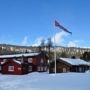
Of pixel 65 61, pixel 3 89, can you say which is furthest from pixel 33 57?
pixel 3 89

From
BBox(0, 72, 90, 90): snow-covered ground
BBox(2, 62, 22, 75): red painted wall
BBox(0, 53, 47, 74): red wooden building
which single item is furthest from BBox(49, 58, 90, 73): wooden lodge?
BBox(0, 72, 90, 90): snow-covered ground

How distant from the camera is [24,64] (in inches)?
2864

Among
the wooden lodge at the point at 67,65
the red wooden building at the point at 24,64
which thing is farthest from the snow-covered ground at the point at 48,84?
the wooden lodge at the point at 67,65

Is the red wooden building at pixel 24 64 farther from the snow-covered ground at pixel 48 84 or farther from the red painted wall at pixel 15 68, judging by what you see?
the snow-covered ground at pixel 48 84

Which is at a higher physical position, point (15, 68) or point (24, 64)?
point (24, 64)

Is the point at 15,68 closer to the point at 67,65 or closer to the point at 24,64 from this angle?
the point at 24,64

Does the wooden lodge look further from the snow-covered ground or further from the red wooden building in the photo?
the snow-covered ground

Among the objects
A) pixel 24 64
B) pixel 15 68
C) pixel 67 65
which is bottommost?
pixel 15 68

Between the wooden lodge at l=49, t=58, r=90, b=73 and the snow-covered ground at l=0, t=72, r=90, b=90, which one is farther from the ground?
the snow-covered ground at l=0, t=72, r=90, b=90

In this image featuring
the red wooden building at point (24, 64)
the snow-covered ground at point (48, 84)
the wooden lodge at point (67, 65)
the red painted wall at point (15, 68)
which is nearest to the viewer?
the snow-covered ground at point (48, 84)

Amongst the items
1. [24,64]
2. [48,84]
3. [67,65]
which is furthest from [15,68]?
[48,84]

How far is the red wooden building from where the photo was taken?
235ft

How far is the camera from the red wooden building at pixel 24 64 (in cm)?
7156

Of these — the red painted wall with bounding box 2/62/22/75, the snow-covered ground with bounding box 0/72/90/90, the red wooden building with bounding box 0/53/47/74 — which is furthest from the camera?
the red wooden building with bounding box 0/53/47/74
